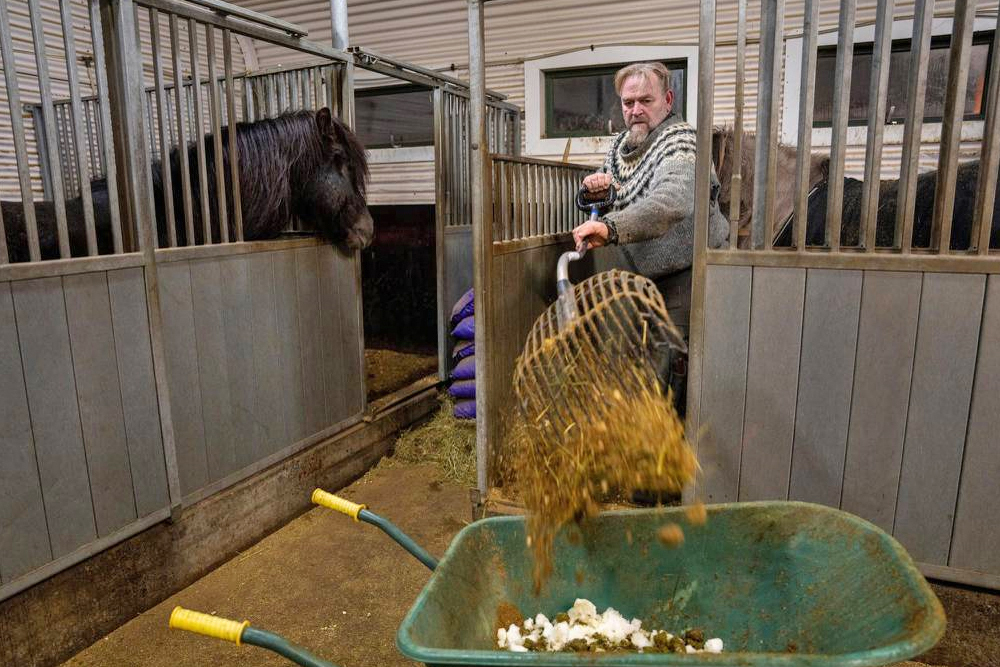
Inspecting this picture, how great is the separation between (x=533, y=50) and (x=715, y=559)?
14.4 feet

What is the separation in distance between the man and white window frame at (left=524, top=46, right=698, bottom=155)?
204cm

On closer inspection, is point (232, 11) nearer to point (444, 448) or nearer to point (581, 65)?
point (444, 448)

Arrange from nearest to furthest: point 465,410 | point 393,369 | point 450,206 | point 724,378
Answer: point 724,378 → point 465,410 → point 450,206 → point 393,369

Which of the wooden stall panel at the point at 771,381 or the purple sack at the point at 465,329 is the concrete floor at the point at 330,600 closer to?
the wooden stall panel at the point at 771,381

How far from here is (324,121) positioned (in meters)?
3.11

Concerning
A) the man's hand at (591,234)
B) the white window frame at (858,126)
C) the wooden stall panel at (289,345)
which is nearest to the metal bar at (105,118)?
the wooden stall panel at (289,345)

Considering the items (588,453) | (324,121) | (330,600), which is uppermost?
(324,121)

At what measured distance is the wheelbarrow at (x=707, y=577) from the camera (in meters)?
1.46

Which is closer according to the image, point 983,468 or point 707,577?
point 707,577

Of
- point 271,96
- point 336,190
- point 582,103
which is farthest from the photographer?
point 582,103

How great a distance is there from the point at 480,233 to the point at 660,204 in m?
0.69

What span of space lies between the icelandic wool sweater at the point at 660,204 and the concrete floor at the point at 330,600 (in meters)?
1.46

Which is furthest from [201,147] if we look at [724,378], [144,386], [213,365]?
[724,378]

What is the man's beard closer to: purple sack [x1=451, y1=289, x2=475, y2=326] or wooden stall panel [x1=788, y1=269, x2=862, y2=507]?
wooden stall panel [x1=788, y1=269, x2=862, y2=507]
